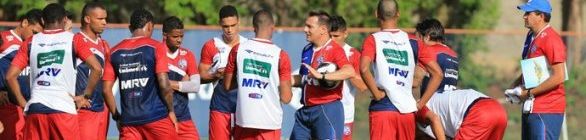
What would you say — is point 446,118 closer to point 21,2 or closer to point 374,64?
point 374,64

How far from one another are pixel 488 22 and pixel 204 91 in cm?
986

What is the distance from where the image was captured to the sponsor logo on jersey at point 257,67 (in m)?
13.5

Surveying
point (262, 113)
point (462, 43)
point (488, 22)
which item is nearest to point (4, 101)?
point (262, 113)

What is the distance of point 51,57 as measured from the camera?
45.4 feet

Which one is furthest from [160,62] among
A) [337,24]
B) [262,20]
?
[337,24]

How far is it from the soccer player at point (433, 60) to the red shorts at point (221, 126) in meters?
1.92

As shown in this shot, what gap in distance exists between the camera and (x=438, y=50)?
14.7 metres

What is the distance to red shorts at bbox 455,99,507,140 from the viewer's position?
13.9m

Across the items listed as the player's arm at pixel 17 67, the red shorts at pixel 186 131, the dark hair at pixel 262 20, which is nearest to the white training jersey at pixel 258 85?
the dark hair at pixel 262 20

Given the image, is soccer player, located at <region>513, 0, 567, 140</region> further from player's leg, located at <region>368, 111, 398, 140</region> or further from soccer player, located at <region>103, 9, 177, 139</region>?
soccer player, located at <region>103, 9, 177, 139</region>

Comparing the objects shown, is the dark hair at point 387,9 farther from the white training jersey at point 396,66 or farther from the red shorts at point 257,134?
the red shorts at point 257,134

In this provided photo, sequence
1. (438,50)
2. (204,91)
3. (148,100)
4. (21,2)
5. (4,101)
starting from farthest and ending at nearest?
(21,2) → (204,91) → (4,101) → (438,50) → (148,100)

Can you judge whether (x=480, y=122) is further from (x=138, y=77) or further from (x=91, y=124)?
(x=91, y=124)

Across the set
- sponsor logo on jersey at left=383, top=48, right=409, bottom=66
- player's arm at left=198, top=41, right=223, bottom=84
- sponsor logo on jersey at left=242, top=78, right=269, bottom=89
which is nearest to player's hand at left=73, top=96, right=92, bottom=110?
sponsor logo on jersey at left=242, top=78, right=269, bottom=89
